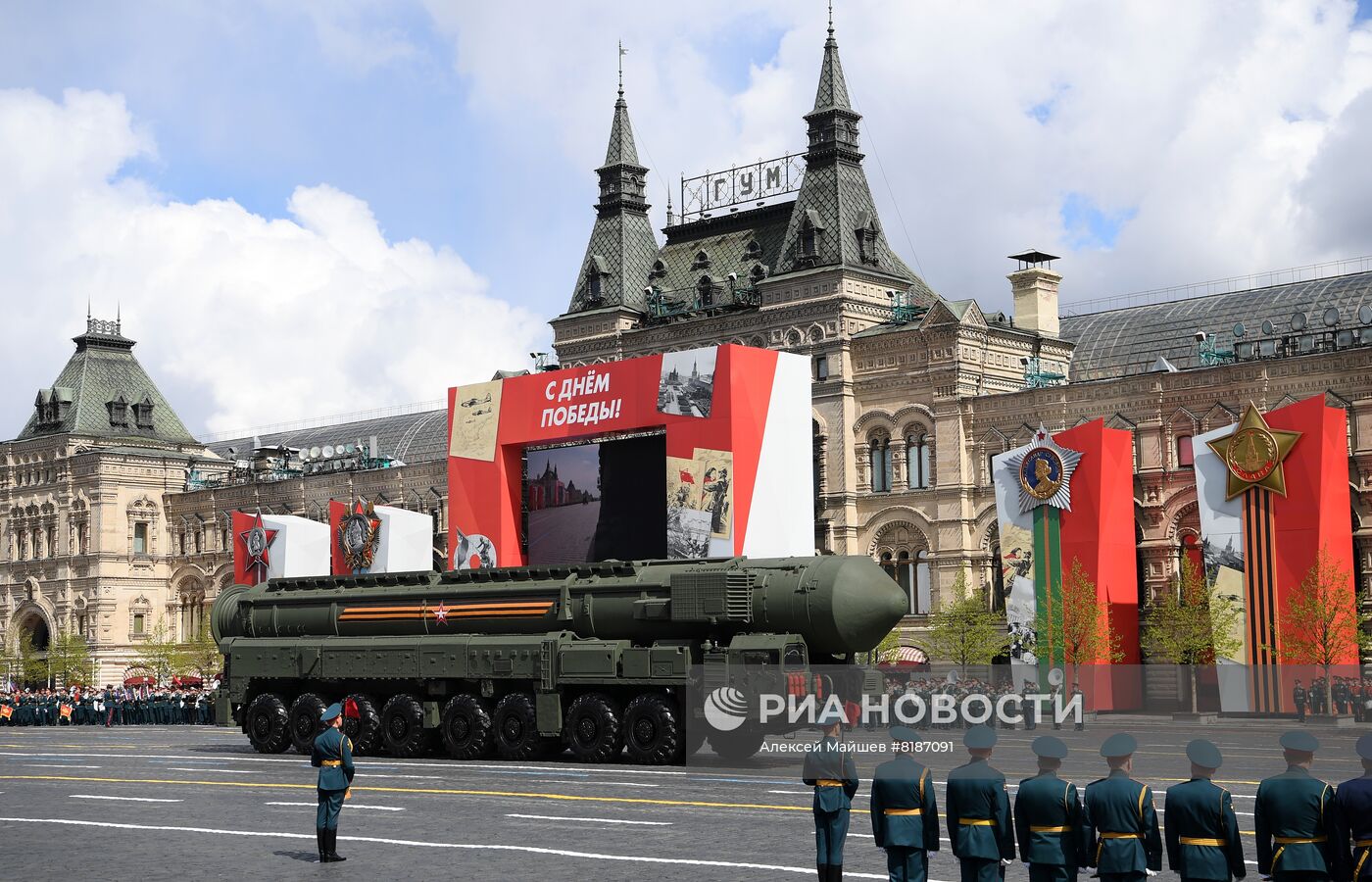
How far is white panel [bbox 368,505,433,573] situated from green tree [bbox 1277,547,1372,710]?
40906mm

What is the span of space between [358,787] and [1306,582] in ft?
103

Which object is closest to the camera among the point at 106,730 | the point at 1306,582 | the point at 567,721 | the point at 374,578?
the point at 567,721

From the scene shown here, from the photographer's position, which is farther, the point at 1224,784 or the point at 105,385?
the point at 105,385

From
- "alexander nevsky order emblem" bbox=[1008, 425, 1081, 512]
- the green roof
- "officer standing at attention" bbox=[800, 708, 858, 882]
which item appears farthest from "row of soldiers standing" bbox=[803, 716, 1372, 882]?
the green roof

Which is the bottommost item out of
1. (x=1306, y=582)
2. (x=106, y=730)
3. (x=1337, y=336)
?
(x=106, y=730)

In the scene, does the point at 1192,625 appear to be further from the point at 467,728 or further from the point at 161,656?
the point at 161,656

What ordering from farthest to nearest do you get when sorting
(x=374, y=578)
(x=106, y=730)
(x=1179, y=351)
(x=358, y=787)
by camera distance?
(x=1179, y=351), (x=106, y=730), (x=374, y=578), (x=358, y=787)

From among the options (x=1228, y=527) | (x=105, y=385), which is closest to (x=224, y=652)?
(x=1228, y=527)

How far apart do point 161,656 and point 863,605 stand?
64571 mm

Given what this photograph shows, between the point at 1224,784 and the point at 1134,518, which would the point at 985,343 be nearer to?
the point at 1134,518

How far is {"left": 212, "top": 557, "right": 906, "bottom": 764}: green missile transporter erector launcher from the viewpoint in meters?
34.2

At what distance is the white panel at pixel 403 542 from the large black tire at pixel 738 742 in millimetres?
45200

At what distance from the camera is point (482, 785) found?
30359mm

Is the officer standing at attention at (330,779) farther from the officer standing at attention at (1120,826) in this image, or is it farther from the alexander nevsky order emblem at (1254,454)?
the alexander nevsky order emblem at (1254,454)
